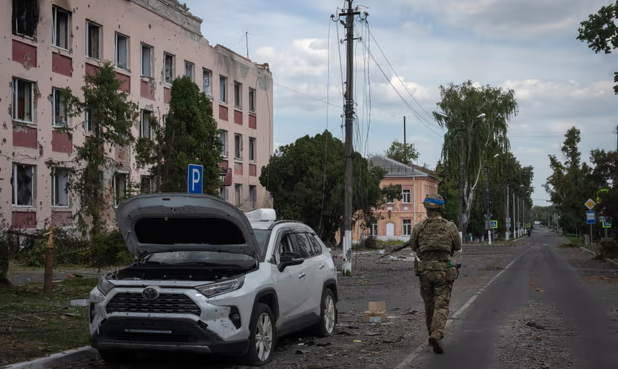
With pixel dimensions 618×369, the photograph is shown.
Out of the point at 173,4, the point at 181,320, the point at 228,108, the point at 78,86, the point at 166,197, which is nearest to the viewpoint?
the point at 181,320

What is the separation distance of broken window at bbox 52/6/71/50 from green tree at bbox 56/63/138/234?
982cm

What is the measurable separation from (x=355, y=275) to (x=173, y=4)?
65.0 ft

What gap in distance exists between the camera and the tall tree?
66062 millimetres

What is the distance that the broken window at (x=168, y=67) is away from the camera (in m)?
36.9

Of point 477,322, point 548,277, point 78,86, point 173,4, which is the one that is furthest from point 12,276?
point 173,4

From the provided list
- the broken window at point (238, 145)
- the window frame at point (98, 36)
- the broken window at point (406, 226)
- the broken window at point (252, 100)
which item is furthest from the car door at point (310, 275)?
the broken window at point (406, 226)

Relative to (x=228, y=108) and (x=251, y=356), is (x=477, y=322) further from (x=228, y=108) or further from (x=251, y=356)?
(x=228, y=108)

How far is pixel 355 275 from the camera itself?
26.4m

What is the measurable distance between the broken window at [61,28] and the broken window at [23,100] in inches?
89.6

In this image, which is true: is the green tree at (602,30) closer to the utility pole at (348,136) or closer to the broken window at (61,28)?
the utility pole at (348,136)

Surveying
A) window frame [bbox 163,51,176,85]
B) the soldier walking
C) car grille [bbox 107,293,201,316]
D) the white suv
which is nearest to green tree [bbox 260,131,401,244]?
window frame [bbox 163,51,176,85]

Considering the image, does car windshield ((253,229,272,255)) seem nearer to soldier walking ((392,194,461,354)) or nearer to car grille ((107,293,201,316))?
car grille ((107,293,201,316))

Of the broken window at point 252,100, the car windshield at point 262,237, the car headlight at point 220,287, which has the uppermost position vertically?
the broken window at point 252,100

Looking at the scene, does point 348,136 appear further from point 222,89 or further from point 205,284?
point 205,284
